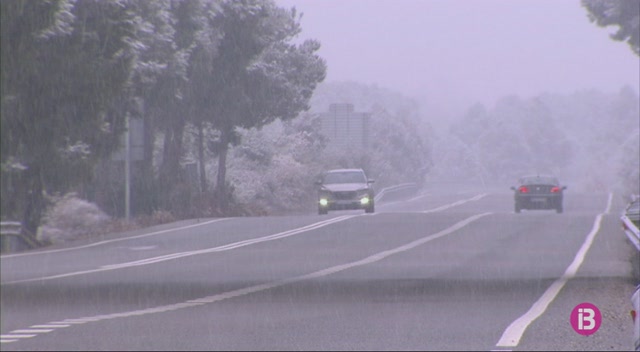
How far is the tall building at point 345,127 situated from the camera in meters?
74.9

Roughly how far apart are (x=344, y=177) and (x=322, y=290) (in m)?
28.8

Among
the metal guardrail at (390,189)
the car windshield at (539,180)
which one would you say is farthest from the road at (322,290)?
the metal guardrail at (390,189)

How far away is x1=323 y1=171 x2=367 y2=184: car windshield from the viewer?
4356cm

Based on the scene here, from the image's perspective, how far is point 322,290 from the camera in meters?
15.0

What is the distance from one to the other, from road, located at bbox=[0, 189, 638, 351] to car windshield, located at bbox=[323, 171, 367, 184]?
14.7 metres

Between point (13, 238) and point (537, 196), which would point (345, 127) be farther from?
point (13, 238)

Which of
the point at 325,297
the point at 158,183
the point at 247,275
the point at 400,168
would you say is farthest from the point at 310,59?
the point at 400,168

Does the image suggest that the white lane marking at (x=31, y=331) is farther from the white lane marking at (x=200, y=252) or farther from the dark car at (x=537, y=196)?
the dark car at (x=537, y=196)

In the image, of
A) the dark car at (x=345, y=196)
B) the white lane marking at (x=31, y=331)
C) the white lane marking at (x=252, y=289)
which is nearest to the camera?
the white lane marking at (x=31, y=331)

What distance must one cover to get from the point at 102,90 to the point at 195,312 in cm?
1250

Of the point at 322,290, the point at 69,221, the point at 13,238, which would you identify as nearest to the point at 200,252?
the point at 13,238

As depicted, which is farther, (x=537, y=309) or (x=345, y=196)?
(x=345, y=196)

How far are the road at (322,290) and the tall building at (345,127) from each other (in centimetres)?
4607

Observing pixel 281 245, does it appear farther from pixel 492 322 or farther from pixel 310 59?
pixel 310 59
